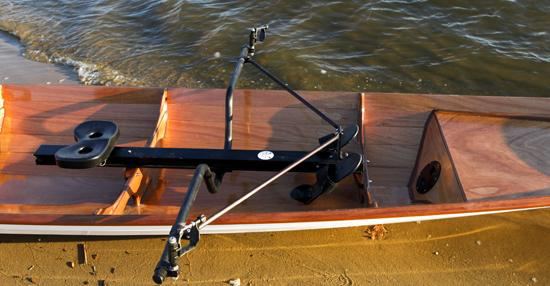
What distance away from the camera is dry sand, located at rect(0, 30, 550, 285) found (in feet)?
9.86

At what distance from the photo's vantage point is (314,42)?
7.22 meters

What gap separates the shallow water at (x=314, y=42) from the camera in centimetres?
620

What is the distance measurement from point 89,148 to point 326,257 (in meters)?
1.68

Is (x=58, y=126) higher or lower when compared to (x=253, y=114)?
lower

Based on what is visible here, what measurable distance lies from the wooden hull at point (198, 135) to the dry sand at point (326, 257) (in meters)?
0.24

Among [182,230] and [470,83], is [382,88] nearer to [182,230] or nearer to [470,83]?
[470,83]

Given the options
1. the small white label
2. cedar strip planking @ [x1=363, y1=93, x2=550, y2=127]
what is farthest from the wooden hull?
the small white label

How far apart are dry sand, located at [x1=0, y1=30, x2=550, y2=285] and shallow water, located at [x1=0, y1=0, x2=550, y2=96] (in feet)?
9.85

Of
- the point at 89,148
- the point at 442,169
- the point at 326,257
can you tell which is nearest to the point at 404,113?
the point at 442,169

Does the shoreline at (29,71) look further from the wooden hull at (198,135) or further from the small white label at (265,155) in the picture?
the small white label at (265,155)

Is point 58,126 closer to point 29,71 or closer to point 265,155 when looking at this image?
point 265,155

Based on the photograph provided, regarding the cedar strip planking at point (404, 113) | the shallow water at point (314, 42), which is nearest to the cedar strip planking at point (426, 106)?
the cedar strip planking at point (404, 113)

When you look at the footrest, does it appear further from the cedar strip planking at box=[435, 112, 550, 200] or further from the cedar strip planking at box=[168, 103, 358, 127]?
the cedar strip planking at box=[435, 112, 550, 200]

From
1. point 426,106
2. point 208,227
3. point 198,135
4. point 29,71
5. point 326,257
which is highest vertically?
point 426,106
